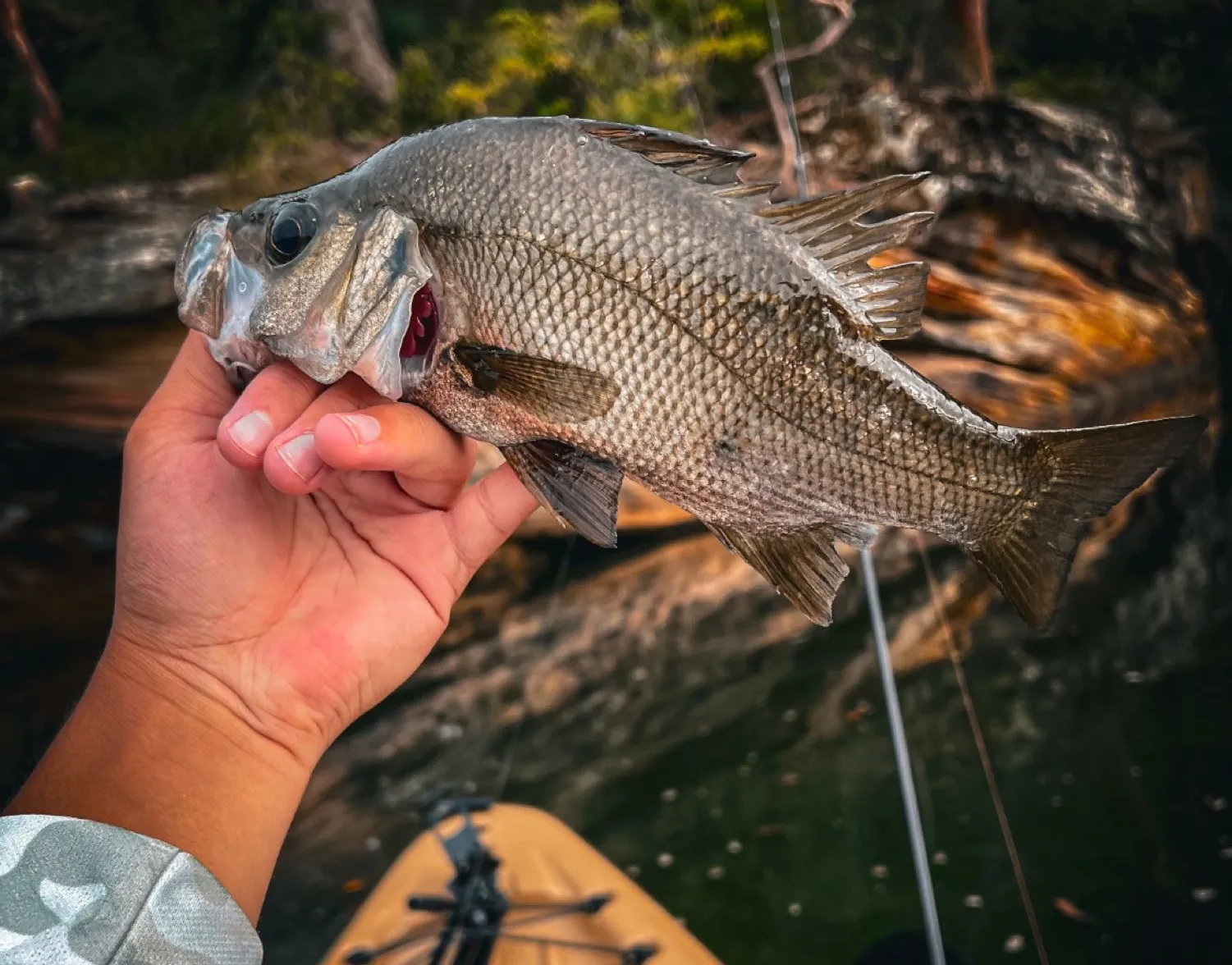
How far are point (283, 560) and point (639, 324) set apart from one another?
1.46ft

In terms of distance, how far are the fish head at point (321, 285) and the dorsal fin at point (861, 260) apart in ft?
1.07

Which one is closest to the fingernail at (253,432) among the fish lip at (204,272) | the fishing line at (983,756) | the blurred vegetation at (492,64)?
the fish lip at (204,272)

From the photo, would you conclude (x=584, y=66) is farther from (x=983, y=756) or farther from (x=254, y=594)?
(x=254, y=594)

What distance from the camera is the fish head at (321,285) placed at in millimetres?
806

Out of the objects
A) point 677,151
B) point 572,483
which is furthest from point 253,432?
point 677,151

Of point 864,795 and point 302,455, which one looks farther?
point 864,795

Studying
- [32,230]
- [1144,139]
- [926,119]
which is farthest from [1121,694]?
[32,230]

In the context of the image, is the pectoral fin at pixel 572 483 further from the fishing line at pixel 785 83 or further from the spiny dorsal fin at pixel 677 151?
the fishing line at pixel 785 83

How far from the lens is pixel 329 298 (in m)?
0.81

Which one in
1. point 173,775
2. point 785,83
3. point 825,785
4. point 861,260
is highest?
point 861,260

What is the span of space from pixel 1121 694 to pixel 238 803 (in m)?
4.12

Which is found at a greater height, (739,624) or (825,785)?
(739,624)

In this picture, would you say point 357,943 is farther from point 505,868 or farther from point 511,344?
point 511,344

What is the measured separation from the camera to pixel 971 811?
352cm
